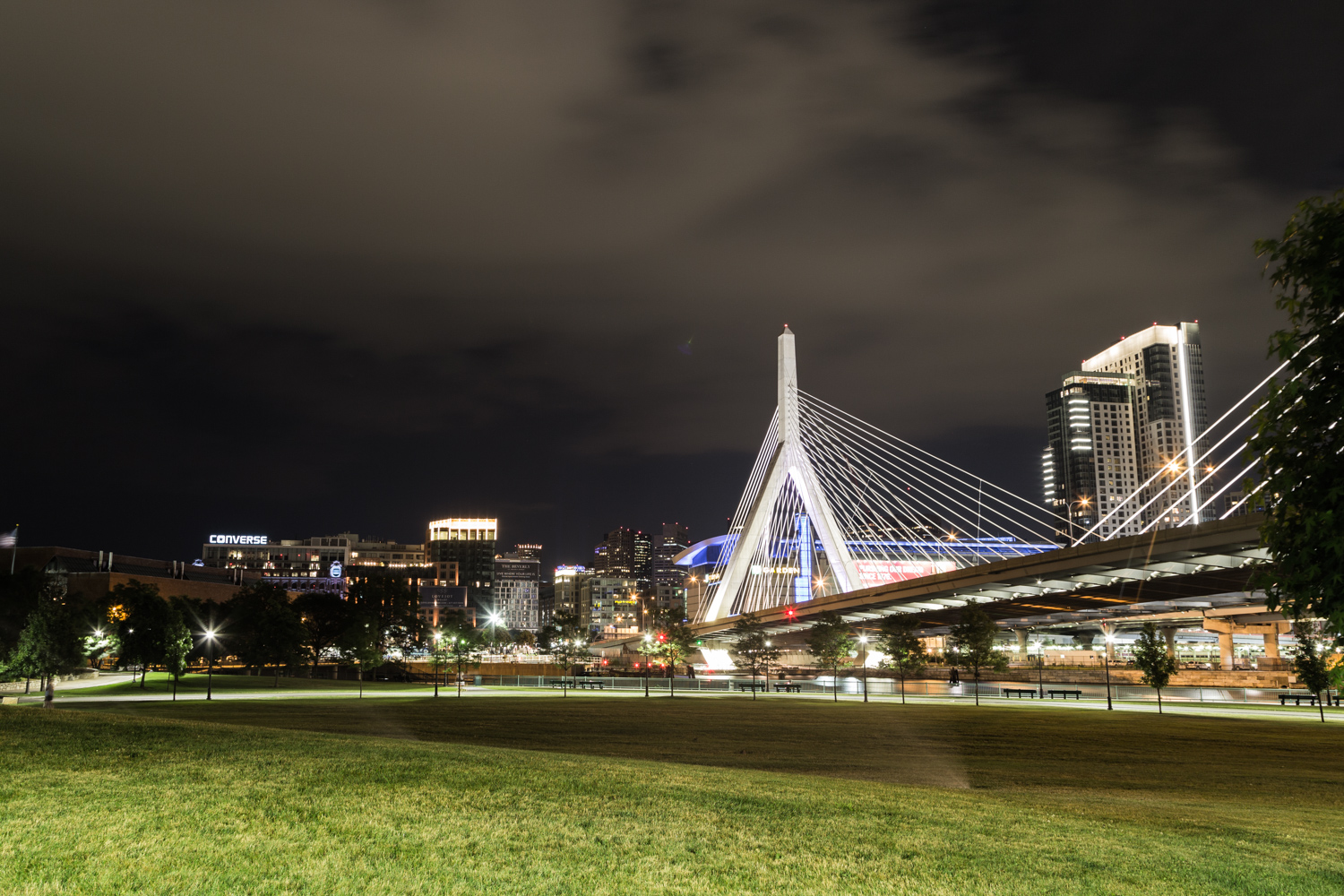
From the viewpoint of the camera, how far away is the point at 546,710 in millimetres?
35094

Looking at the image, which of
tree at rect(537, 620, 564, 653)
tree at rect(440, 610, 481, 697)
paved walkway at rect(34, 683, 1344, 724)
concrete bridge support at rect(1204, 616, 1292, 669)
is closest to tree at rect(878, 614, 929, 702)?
paved walkway at rect(34, 683, 1344, 724)

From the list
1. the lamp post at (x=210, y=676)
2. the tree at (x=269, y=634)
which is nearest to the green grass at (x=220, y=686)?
the lamp post at (x=210, y=676)

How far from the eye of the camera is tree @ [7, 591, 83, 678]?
36812 mm

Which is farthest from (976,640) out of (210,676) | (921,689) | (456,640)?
(210,676)

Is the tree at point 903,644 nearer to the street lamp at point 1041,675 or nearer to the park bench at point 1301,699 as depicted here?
the street lamp at point 1041,675

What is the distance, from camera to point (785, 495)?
3078 inches

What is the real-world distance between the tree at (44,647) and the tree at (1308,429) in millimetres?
41957

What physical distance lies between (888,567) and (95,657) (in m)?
110

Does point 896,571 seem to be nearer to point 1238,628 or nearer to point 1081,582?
point 1238,628

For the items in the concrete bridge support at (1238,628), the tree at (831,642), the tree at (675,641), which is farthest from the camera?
the concrete bridge support at (1238,628)

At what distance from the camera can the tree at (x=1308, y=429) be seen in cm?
791

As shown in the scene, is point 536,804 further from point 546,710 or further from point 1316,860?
point 546,710

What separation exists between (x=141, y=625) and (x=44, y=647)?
2615 centimetres

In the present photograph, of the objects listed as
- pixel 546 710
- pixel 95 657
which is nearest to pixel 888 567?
pixel 95 657
